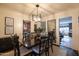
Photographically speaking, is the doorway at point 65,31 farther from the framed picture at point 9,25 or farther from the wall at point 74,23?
the framed picture at point 9,25

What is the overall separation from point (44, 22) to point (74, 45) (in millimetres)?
595

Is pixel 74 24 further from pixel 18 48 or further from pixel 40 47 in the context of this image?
pixel 18 48

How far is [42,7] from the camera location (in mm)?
1677

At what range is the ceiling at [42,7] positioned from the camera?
164 centimetres

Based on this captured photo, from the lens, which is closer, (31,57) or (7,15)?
(7,15)

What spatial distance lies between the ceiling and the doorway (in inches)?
7.2

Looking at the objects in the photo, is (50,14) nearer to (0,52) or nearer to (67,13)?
(67,13)

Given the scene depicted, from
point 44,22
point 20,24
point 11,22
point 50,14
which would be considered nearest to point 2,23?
point 11,22

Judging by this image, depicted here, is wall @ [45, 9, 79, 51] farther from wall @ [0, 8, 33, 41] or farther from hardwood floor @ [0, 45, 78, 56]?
wall @ [0, 8, 33, 41]

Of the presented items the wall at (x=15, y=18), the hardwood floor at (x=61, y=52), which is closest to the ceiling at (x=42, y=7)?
the wall at (x=15, y=18)

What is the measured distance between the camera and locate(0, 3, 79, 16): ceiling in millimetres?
1645

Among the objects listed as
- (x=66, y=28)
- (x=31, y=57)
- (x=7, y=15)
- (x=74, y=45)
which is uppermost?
(x=7, y=15)

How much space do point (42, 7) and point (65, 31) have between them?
532mm

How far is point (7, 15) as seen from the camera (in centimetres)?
163
